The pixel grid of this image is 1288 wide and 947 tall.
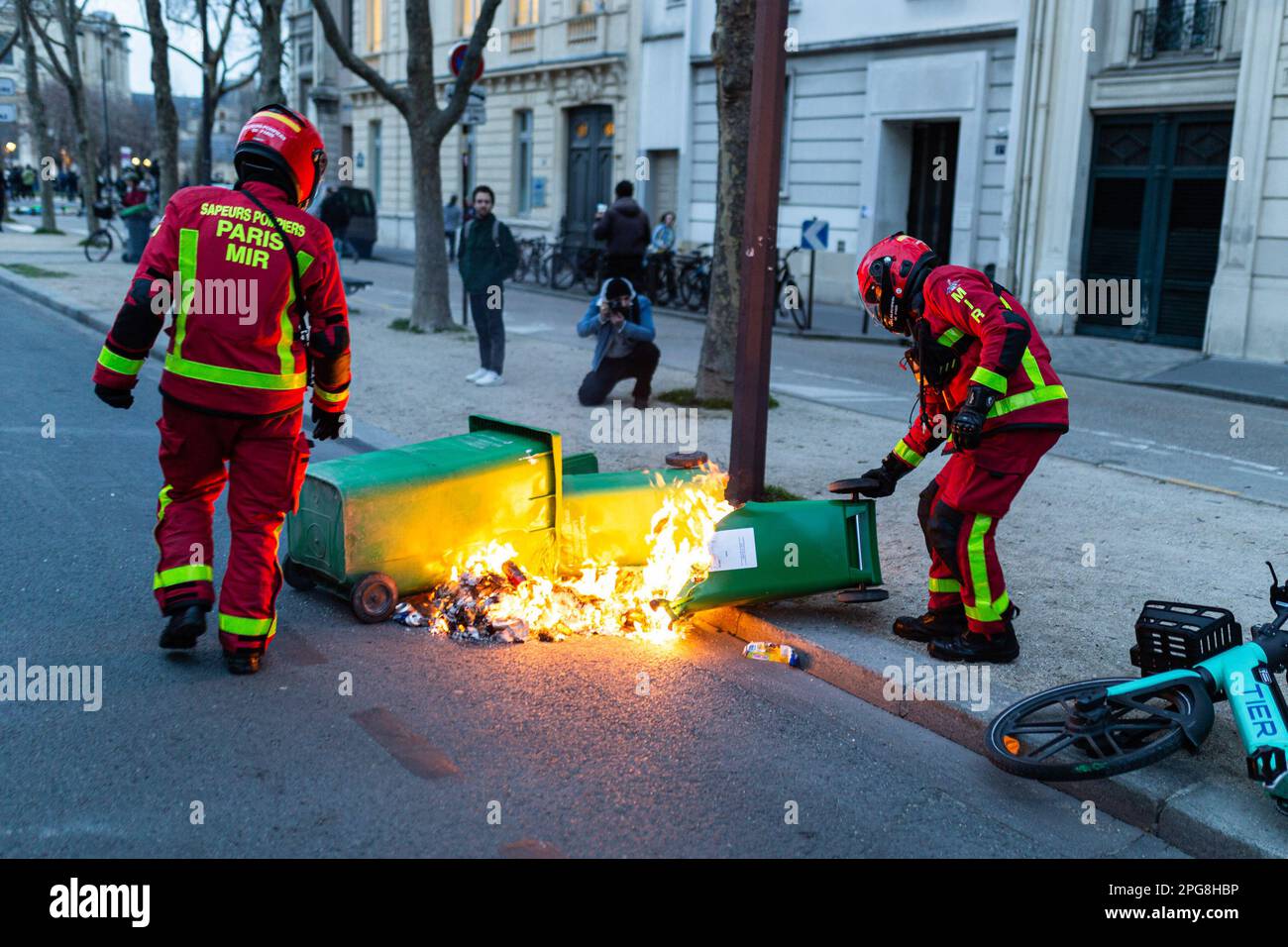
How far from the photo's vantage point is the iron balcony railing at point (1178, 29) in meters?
16.7

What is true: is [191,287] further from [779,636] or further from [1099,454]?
[1099,454]

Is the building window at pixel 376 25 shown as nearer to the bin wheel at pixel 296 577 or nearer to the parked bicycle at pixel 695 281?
the parked bicycle at pixel 695 281

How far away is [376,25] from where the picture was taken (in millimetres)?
38531

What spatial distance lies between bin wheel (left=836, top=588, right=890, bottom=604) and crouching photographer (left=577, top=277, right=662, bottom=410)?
527 cm

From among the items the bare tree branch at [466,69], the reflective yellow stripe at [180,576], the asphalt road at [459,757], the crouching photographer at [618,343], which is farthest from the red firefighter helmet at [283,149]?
the bare tree branch at [466,69]

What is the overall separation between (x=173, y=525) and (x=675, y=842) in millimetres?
2323

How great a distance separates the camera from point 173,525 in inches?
188

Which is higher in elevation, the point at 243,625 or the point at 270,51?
the point at 270,51

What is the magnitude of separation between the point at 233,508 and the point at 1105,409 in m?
9.78

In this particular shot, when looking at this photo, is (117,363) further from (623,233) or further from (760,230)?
(623,233)

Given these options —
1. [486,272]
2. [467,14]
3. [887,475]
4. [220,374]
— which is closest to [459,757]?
[220,374]

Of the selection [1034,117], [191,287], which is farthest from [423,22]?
[191,287]

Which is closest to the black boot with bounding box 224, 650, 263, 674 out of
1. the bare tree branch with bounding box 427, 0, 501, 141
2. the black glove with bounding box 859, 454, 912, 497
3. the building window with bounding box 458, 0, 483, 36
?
the black glove with bounding box 859, 454, 912, 497
